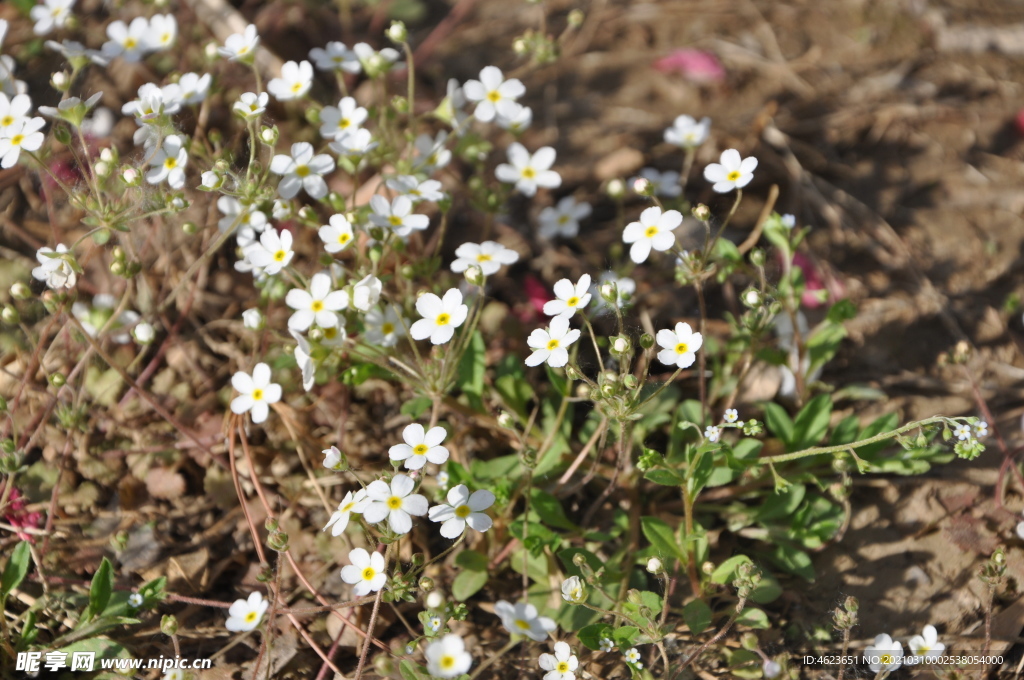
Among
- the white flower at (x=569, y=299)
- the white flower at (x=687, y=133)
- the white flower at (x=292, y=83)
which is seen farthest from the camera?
the white flower at (x=687, y=133)

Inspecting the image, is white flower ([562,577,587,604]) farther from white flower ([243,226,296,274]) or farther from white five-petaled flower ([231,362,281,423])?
white flower ([243,226,296,274])

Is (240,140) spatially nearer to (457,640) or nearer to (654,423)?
(654,423)

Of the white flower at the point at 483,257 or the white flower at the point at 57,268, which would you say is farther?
the white flower at the point at 483,257

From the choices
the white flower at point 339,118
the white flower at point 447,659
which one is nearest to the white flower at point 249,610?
the white flower at point 447,659

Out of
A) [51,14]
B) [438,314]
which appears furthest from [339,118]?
[51,14]

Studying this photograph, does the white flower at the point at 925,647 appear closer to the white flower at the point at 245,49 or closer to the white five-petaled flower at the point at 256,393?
the white five-petaled flower at the point at 256,393

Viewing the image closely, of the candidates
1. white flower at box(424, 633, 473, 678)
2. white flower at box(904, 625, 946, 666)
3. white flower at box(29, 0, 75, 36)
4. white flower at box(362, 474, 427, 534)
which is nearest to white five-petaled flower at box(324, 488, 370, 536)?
white flower at box(362, 474, 427, 534)
